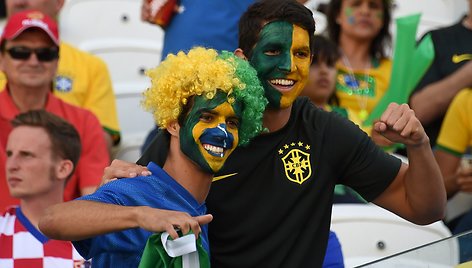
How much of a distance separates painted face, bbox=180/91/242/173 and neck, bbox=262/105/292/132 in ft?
1.02

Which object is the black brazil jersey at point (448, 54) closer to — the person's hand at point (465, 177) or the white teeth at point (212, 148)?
the person's hand at point (465, 177)

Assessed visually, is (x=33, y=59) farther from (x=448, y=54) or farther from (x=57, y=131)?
(x=448, y=54)

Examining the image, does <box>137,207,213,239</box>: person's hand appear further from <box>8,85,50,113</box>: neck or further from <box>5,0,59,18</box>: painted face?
<box>5,0,59,18</box>: painted face

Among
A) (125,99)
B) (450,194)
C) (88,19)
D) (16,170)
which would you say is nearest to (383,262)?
(16,170)

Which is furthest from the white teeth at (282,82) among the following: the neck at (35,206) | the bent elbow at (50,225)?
the neck at (35,206)

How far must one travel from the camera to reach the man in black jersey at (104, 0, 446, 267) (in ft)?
11.9

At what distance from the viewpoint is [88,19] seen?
7.53 metres

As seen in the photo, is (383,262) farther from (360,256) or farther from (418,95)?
(418,95)

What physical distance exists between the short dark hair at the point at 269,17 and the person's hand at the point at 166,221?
86 cm

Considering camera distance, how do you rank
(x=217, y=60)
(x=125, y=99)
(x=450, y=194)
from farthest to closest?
(x=125, y=99) < (x=450, y=194) < (x=217, y=60)

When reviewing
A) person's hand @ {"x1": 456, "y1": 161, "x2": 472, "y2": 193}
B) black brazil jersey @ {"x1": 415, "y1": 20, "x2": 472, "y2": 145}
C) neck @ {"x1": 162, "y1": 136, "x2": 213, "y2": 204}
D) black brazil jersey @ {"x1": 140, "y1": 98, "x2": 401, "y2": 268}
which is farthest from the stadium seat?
neck @ {"x1": 162, "y1": 136, "x2": 213, "y2": 204}

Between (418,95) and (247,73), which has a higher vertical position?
(247,73)

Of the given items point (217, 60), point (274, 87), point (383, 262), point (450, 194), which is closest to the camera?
point (383, 262)

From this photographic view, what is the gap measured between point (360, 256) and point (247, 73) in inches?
85.1
